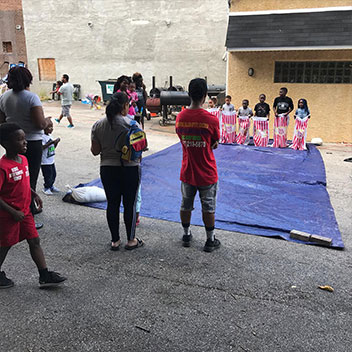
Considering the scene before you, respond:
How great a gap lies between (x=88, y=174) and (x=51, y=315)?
15.5ft

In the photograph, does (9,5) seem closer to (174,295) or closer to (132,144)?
(132,144)

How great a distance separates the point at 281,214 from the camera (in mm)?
5551

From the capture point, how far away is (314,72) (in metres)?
11.6

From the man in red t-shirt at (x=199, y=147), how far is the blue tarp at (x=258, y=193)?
1.01 m

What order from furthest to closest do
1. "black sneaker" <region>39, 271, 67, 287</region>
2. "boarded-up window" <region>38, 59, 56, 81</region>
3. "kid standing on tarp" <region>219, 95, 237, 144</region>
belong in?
1. "boarded-up window" <region>38, 59, 56, 81</region>
2. "kid standing on tarp" <region>219, 95, 237, 144</region>
3. "black sneaker" <region>39, 271, 67, 287</region>

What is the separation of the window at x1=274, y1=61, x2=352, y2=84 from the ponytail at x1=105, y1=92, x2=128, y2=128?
9.28 metres

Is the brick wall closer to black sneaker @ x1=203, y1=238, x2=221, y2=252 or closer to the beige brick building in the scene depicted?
the beige brick building

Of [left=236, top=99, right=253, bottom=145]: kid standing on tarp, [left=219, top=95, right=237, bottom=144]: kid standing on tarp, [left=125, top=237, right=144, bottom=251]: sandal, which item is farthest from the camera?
[left=219, top=95, right=237, bottom=144]: kid standing on tarp

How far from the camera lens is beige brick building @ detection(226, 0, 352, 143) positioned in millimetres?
10980

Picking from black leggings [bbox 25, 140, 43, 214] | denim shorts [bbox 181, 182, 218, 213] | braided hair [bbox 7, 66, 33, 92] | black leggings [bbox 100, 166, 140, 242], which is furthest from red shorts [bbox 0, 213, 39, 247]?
braided hair [bbox 7, 66, 33, 92]

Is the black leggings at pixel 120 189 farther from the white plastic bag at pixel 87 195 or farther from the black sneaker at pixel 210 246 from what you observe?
the white plastic bag at pixel 87 195

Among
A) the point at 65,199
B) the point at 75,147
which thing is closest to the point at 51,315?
the point at 65,199

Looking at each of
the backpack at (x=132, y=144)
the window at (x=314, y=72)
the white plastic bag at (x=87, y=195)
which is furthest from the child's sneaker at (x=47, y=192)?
the window at (x=314, y=72)

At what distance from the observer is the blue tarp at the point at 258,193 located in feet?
16.8
